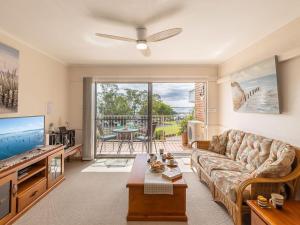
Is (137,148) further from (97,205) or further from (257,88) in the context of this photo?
(257,88)

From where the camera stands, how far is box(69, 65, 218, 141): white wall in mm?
4852

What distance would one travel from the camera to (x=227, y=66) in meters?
4.34

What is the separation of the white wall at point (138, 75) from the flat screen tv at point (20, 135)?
1.70m

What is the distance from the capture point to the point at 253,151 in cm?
276

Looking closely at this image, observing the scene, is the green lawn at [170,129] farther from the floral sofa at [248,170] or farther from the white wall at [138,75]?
the floral sofa at [248,170]

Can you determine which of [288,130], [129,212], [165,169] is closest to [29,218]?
[129,212]

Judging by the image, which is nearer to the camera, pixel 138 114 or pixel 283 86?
pixel 283 86

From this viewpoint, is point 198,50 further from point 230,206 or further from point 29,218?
point 29,218

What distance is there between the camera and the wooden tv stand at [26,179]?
2.08 m

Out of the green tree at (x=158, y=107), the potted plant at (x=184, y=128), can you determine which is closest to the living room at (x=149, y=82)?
the green tree at (x=158, y=107)

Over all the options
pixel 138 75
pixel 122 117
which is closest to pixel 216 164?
pixel 138 75

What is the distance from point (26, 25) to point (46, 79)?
1.49m

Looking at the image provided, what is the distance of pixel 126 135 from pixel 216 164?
3.20 m

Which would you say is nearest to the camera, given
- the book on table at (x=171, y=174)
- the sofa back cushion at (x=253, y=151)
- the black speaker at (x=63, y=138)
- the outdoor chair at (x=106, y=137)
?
the book on table at (x=171, y=174)
